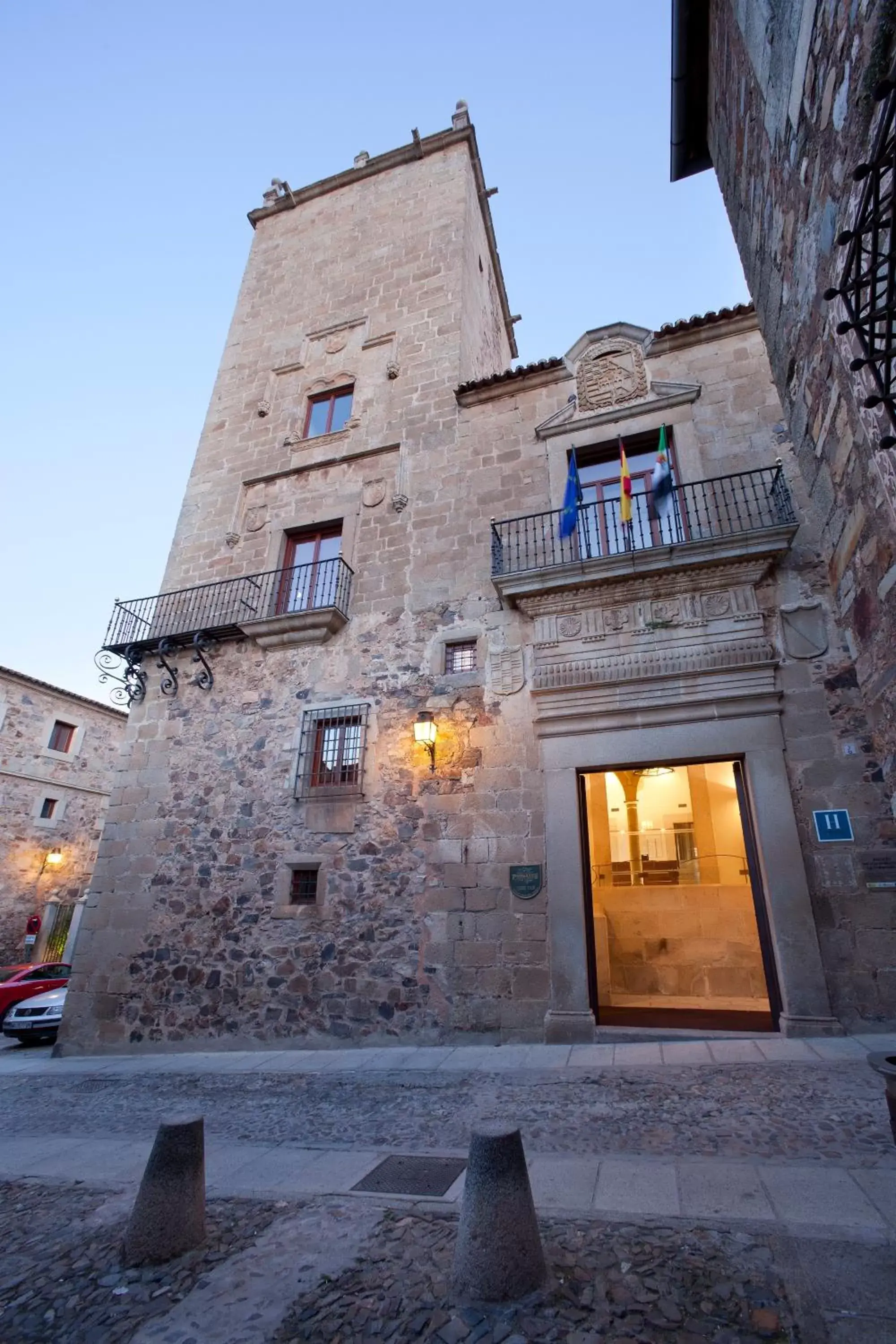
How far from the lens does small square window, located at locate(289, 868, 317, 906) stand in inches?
327

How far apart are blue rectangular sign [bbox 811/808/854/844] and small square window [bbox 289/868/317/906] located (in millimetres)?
6297

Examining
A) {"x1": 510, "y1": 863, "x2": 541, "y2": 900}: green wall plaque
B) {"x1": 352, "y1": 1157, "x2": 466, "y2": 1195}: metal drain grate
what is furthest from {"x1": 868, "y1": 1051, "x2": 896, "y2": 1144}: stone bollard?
{"x1": 510, "y1": 863, "x2": 541, "y2": 900}: green wall plaque

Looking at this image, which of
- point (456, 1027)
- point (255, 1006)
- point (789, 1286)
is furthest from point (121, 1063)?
point (789, 1286)

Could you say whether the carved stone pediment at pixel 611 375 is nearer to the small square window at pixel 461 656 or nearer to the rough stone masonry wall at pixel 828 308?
A: the rough stone masonry wall at pixel 828 308

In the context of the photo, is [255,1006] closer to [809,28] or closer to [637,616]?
[637,616]

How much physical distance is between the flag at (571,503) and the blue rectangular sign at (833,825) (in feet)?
15.6

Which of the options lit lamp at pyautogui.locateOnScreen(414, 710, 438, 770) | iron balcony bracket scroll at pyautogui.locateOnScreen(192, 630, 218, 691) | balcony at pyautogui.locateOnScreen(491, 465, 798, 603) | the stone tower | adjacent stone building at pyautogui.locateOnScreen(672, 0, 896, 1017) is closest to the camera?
adjacent stone building at pyautogui.locateOnScreen(672, 0, 896, 1017)

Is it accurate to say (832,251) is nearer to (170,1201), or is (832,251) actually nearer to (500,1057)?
(170,1201)

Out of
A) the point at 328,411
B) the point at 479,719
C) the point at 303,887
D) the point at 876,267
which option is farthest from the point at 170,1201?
the point at 328,411

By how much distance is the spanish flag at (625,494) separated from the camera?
8258 millimetres

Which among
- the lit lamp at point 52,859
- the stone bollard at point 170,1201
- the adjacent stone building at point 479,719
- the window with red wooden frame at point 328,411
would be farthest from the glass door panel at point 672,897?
the lit lamp at point 52,859

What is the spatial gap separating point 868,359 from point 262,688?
29.4 ft

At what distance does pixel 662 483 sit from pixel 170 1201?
8.35 m

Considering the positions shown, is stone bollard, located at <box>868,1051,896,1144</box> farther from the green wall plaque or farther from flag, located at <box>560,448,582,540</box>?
flag, located at <box>560,448,582,540</box>
